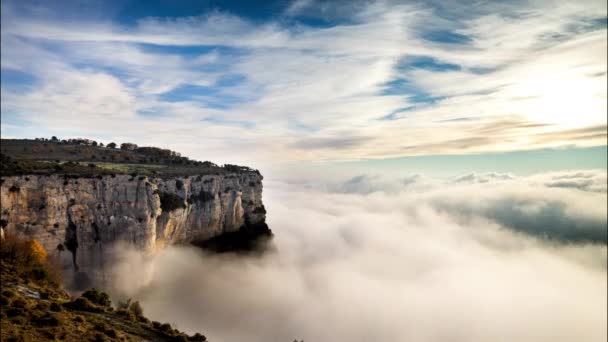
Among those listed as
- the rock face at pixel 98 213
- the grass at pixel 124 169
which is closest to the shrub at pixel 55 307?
the rock face at pixel 98 213

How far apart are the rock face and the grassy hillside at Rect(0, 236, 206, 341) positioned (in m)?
4.07

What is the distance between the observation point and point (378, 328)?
80062mm

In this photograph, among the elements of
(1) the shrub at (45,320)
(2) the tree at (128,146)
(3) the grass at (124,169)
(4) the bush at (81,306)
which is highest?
(2) the tree at (128,146)

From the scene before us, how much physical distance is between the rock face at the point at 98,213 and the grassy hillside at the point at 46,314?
4073mm

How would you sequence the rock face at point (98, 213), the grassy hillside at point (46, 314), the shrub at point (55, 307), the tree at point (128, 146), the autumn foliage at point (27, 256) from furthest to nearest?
the tree at point (128, 146) < the rock face at point (98, 213) < the autumn foliage at point (27, 256) < the shrub at point (55, 307) < the grassy hillside at point (46, 314)

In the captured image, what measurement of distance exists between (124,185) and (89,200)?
15.0 ft

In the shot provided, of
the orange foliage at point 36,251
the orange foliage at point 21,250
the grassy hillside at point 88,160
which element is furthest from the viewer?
the grassy hillside at point 88,160

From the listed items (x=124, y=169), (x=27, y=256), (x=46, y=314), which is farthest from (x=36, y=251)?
(x=124, y=169)

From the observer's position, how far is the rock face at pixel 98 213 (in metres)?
33.4

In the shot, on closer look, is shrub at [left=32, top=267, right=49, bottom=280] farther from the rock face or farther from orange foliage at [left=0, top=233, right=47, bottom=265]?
the rock face

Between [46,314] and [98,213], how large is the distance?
26.5 metres

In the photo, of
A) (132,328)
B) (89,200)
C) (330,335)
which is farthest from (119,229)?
(330,335)

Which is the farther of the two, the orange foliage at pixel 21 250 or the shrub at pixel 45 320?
the orange foliage at pixel 21 250

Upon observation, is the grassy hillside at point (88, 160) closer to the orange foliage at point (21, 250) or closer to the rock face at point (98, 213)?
the rock face at point (98, 213)
